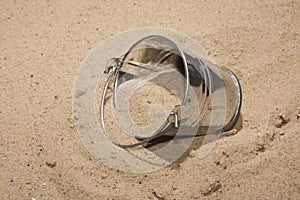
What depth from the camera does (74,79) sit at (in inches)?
61.7

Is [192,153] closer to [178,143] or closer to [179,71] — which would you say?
[178,143]

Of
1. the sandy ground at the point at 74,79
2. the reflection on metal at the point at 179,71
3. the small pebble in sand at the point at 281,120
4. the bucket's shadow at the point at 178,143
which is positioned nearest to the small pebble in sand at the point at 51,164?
the sandy ground at the point at 74,79

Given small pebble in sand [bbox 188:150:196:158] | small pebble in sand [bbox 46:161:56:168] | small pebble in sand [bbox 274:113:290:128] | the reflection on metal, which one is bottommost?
small pebble in sand [bbox 46:161:56:168]

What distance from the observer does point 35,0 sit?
70.9 inches

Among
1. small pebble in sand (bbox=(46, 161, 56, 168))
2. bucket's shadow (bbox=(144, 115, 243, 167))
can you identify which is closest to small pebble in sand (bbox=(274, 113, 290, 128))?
bucket's shadow (bbox=(144, 115, 243, 167))

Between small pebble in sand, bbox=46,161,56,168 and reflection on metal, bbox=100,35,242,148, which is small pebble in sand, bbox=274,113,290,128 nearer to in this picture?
reflection on metal, bbox=100,35,242,148

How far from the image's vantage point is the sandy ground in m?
1.33

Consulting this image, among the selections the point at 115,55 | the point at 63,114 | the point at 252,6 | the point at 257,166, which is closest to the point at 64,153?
the point at 63,114

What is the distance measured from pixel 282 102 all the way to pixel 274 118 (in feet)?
0.22

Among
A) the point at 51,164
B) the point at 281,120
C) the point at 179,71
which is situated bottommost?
the point at 51,164

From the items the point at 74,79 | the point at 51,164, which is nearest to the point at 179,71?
the point at 74,79

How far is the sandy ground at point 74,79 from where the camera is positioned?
52.4 inches

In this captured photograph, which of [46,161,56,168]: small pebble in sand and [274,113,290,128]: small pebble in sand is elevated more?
[274,113,290,128]: small pebble in sand

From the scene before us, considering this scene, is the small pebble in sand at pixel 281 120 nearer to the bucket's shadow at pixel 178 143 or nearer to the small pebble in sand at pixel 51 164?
the bucket's shadow at pixel 178 143
